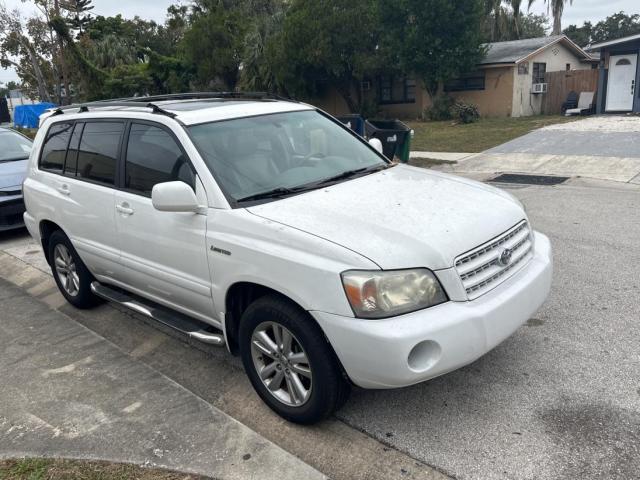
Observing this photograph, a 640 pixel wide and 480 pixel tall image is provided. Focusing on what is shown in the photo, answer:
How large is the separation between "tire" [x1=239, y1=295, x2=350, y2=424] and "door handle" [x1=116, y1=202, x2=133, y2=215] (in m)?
1.33

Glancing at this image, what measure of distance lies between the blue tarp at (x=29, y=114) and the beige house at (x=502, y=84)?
795 inches

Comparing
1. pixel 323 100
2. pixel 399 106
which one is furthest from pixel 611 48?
pixel 323 100

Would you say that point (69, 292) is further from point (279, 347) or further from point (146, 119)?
point (279, 347)

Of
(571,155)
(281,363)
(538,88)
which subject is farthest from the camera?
(538,88)

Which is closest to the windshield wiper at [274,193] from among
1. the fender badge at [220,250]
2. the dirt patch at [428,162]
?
the fender badge at [220,250]

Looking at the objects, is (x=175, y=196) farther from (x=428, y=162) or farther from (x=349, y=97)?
(x=349, y=97)

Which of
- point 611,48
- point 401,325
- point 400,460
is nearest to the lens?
point 401,325

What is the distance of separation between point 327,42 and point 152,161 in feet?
72.2

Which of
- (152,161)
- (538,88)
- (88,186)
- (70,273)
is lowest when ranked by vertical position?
(70,273)

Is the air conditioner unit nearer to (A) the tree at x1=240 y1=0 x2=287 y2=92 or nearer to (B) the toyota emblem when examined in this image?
(A) the tree at x1=240 y1=0 x2=287 y2=92

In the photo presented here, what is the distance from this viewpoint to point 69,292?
5.24 meters

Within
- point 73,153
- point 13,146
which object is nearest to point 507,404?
point 73,153

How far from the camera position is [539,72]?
25.3 meters

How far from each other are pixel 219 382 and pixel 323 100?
28373 millimetres
